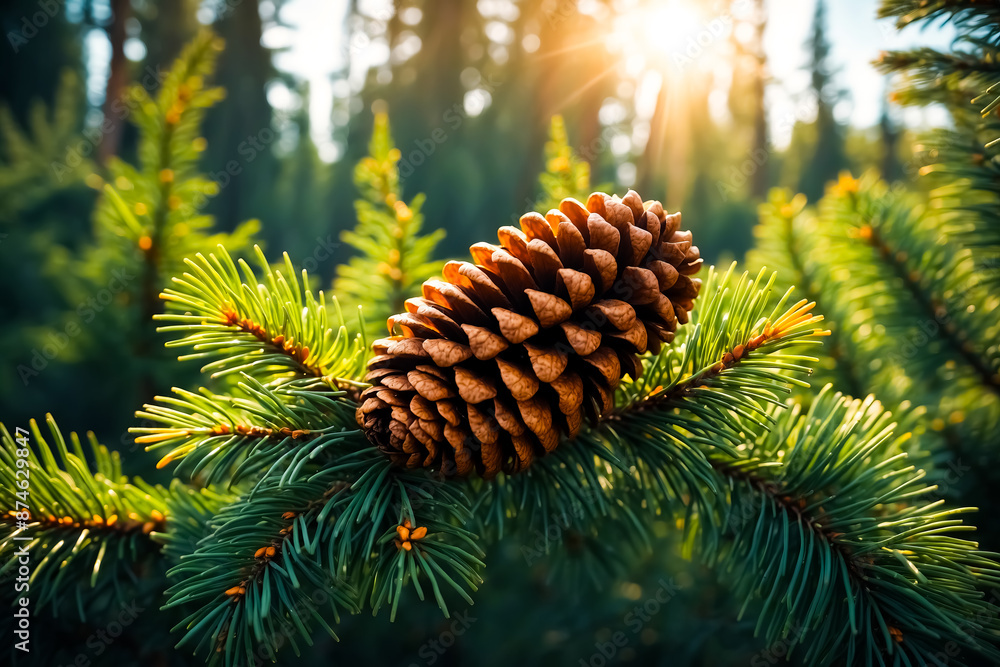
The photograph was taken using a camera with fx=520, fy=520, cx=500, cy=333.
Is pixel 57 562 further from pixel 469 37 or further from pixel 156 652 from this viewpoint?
pixel 469 37

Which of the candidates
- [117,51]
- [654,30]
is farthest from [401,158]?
[117,51]

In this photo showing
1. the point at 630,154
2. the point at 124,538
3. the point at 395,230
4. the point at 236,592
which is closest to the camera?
the point at 236,592

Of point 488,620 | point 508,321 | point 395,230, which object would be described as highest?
point 395,230

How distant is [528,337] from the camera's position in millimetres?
324

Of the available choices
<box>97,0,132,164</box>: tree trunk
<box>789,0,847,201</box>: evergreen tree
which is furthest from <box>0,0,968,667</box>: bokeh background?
<box>789,0,847,201</box>: evergreen tree

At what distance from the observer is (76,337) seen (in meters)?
0.74

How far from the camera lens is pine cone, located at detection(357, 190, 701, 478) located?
312 mm

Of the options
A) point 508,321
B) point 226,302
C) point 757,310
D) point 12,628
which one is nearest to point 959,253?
point 757,310

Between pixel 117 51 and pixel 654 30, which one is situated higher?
pixel 117 51

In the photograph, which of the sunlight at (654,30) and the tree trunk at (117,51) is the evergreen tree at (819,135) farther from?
the tree trunk at (117,51)

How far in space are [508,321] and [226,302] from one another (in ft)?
0.63

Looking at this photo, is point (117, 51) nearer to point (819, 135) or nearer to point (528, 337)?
point (528, 337)

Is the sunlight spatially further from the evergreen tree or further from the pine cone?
the evergreen tree

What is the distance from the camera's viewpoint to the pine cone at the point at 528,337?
312mm
